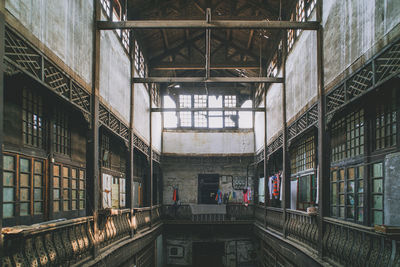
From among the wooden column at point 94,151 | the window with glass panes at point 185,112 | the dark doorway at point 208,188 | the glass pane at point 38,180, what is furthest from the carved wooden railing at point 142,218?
the window with glass panes at point 185,112

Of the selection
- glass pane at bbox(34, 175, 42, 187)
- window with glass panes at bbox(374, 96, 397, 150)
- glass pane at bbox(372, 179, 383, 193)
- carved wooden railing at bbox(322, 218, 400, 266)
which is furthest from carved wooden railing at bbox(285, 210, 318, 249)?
glass pane at bbox(34, 175, 42, 187)

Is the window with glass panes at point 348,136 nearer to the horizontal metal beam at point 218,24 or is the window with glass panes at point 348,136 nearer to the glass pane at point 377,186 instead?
the glass pane at point 377,186

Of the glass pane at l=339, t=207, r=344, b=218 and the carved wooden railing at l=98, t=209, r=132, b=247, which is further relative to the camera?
the carved wooden railing at l=98, t=209, r=132, b=247

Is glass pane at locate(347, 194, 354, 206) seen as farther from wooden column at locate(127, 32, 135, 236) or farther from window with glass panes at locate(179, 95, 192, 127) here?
window with glass panes at locate(179, 95, 192, 127)

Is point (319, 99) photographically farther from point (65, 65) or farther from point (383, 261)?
point (65, 65)

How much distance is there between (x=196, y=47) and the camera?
21.1 metres

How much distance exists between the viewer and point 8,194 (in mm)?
6555

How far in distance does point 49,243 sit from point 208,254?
17.6m

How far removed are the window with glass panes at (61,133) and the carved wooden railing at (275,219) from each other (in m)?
7.96

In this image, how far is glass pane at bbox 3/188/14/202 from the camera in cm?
643

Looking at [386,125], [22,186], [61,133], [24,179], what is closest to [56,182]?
[61,133]

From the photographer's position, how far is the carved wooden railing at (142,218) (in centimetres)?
1421

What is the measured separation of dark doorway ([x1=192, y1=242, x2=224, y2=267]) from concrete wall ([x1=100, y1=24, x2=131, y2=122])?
12.2 metres

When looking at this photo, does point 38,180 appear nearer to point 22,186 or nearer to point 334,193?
point 22,186
